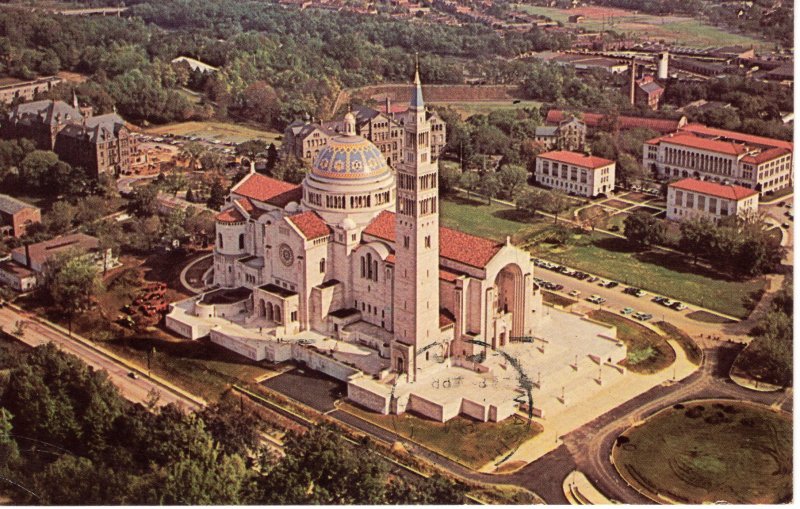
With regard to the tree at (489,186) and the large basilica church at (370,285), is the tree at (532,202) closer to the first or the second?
the tree at (489,186)

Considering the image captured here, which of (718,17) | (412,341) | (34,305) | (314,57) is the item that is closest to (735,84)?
(718,17)

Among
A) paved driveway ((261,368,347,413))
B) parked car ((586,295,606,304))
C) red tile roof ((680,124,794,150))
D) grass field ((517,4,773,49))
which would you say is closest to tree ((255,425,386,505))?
paved driveway ((261,368,347,413))

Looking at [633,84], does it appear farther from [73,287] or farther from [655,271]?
[73,287]

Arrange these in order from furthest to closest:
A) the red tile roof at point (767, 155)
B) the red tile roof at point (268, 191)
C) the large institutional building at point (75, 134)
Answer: the large institutional building at point (75, 134)
the red tile roof at point (767, 155)
the red tile roof at point (268, 191)

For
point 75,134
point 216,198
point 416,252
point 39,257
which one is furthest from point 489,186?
point 39,257

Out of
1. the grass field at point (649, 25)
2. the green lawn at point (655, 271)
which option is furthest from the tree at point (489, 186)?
the grass field at point (649, 25)
